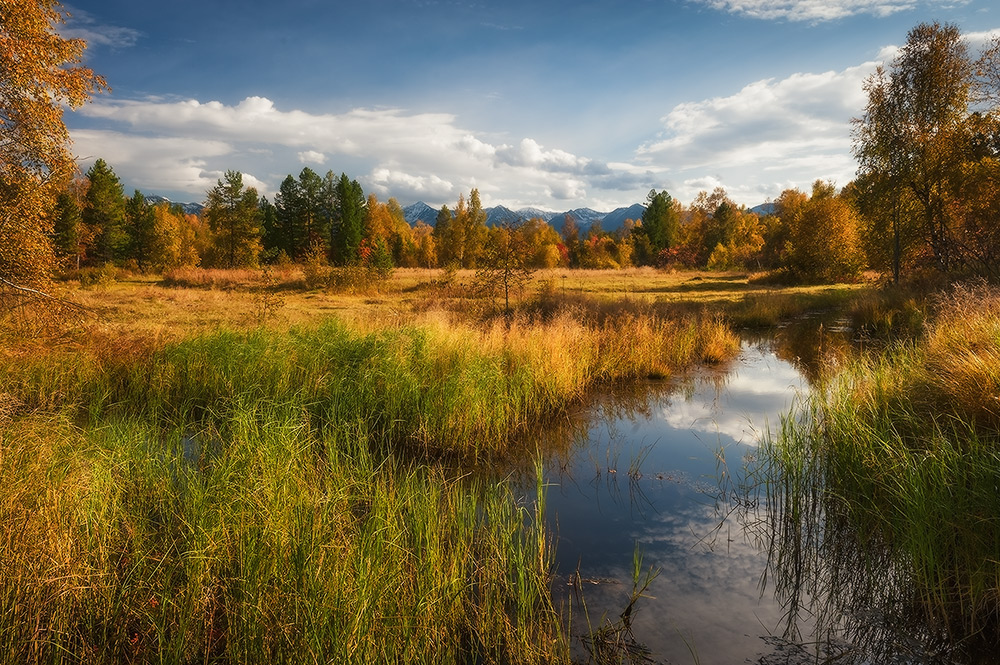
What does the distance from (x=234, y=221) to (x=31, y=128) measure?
1374 inches

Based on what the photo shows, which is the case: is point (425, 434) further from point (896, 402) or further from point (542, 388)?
point (896, 402)

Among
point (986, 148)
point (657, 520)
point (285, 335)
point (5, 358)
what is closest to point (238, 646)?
point (657, 520)

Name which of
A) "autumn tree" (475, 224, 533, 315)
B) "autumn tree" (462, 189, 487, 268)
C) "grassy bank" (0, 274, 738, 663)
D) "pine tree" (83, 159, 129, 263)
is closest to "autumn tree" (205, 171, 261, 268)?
"pine tree" (83, 159, 129, 263)

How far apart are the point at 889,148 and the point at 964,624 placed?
2309cm

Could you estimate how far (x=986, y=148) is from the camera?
16531 mm

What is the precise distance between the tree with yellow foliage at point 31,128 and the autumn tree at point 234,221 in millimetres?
32679

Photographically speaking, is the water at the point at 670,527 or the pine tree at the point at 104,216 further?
the pine tree at the point at 104,216

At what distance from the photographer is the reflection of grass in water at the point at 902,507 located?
344 centimetres

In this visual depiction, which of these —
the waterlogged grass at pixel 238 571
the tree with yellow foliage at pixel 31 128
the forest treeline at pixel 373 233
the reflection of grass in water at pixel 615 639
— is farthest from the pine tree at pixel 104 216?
the reflection of grass in water at pixel 615 639

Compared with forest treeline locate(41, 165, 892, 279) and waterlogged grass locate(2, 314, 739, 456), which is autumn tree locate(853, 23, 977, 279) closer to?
forest treeline locate(41, 165, 892, 279)

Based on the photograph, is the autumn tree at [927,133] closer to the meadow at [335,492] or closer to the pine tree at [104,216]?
the meadow at [335,492]

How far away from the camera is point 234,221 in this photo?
40.4m

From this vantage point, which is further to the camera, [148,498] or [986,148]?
[986,148]

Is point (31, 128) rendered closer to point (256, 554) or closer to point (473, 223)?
point (256, 554)
